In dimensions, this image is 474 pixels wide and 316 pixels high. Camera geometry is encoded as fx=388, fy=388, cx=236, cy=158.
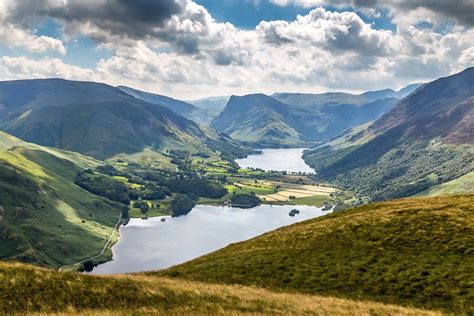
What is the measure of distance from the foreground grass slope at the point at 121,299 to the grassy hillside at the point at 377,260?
9211 mm

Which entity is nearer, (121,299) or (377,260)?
(121,299)

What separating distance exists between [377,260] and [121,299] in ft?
98.5

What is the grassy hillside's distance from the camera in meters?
36.0

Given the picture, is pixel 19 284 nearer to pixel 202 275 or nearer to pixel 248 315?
pixel 248 315

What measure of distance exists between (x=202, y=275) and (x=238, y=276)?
485cm

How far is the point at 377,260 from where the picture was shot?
44031 mm

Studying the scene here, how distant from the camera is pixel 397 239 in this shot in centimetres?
4859

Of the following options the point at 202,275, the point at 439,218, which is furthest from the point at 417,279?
the point at 202,275

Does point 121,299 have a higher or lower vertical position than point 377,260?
higher

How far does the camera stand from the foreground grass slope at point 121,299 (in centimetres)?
2206

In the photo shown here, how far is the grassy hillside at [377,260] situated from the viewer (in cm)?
3597

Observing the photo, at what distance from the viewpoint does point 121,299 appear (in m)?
25.5

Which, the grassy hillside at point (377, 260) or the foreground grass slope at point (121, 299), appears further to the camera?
the grassy hillside at point (377, 260)

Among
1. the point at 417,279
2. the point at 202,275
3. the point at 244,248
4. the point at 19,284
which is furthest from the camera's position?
the point at 244,248
